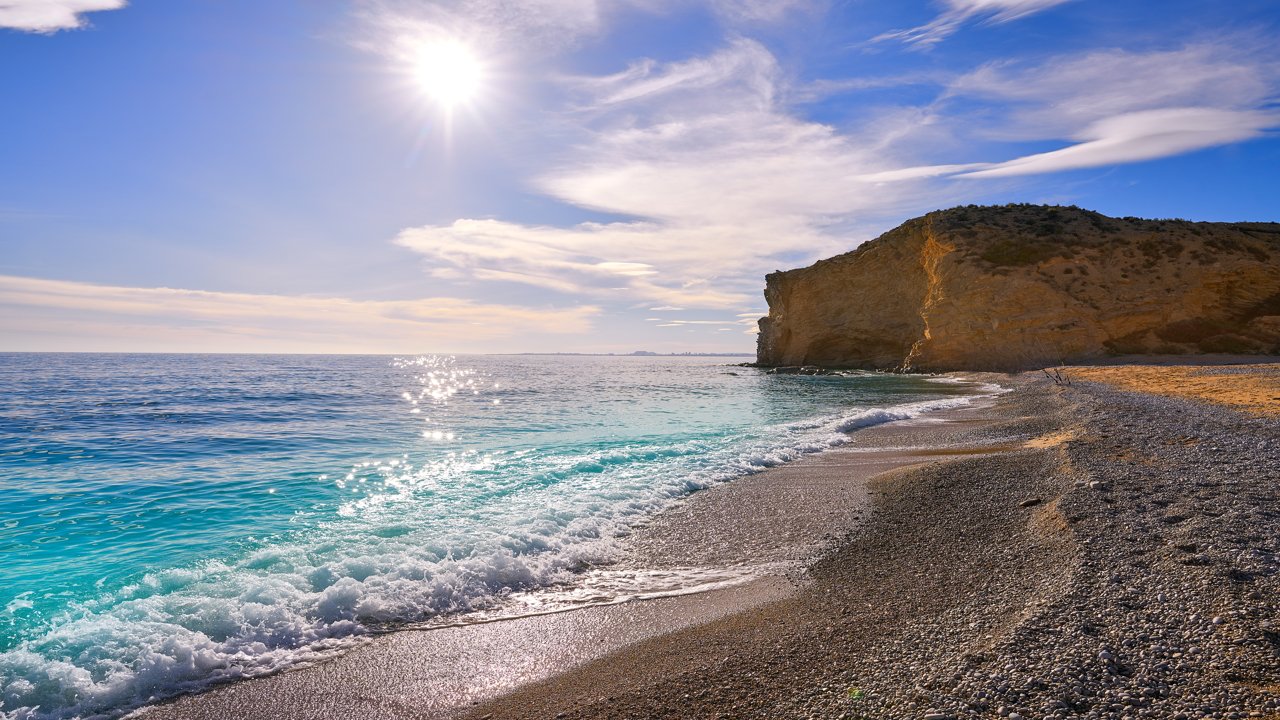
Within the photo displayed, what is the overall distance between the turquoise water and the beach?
2.35ft

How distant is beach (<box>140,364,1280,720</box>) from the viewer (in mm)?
3188

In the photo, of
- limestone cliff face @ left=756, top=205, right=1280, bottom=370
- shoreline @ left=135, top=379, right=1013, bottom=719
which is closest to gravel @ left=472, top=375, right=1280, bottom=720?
shoreline @ left=135, top=379, right=1013, bottom=719

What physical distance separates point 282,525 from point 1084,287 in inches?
1936

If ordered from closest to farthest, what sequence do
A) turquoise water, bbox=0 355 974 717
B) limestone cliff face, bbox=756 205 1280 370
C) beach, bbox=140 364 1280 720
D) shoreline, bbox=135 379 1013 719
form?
beach, bbox=140 364 1280 720 → shoreline, bbox=135 379 1013 719 → turquoise water, bbox=0 355 974 717 → limestone cliff face, bbox=756 205 1280 370

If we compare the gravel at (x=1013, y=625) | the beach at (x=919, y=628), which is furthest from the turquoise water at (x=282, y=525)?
the gravel at (x=1013, y=625)

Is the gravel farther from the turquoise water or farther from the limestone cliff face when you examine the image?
the limestone cliff face

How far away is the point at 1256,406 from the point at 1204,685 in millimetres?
15691

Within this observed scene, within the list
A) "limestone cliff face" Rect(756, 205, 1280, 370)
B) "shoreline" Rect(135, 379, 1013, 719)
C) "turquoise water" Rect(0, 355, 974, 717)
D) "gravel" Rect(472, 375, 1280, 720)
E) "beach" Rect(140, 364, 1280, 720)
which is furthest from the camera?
"limestone cliff face" Rect(756, 205, 1280, 370)

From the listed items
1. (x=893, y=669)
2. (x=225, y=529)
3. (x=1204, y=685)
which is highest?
(x=1204, y=685)

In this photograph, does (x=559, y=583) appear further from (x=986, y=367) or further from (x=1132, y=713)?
(x=986, y=367)

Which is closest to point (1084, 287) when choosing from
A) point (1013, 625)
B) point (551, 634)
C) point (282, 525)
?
point (1013, 625)

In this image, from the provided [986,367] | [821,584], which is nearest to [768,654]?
[821,584]

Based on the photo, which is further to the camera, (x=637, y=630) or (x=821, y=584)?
(x=821, y=584)

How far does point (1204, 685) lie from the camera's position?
2965 millimetres
